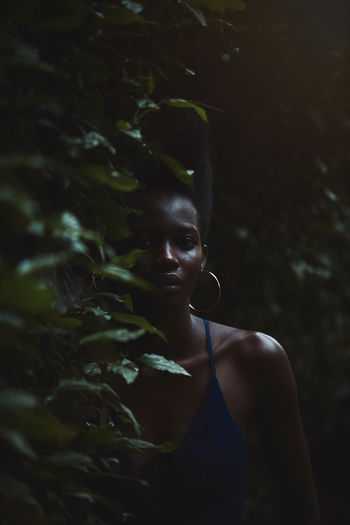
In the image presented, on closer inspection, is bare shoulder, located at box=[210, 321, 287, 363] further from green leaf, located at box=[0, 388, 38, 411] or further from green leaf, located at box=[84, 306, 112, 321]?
green leaf, located at box=[0, 388, 38, 411]

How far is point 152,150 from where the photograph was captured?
125cm

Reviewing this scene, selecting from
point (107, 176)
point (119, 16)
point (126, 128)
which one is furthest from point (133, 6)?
point (107, 176)

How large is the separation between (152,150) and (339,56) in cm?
182

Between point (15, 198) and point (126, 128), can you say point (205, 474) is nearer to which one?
point (126, 128)

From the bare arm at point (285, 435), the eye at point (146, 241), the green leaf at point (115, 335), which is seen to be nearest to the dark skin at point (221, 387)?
the bare arm at point (285, 435)

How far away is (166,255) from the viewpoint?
166 centimetres

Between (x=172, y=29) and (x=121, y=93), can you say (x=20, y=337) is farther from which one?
(x=172, y=29)

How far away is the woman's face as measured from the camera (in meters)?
1.66

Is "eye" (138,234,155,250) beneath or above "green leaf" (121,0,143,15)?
beneath

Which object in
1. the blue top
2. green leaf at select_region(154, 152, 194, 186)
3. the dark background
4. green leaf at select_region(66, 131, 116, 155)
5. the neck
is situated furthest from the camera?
the neck

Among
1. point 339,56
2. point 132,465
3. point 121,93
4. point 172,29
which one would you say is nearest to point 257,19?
point 339,56

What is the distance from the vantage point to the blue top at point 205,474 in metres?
1.76

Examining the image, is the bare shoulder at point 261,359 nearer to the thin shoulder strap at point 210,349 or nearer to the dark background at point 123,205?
the thin shoulder strap at point 210,349

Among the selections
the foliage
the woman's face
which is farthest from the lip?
the foliage
